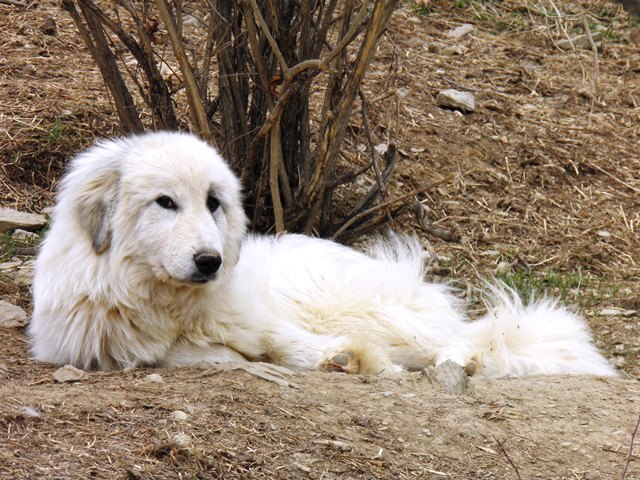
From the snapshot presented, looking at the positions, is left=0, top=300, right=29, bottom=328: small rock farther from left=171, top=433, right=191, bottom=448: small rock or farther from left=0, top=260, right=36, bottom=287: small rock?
left=171, top=433, right=191, bottom=448: small rock

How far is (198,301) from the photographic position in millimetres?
4793

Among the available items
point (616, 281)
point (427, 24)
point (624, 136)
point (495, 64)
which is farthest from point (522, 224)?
point (427, 24)

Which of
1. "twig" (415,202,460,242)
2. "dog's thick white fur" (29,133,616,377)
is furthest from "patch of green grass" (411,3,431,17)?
"dog's thick white fur" (29,133,616,377)

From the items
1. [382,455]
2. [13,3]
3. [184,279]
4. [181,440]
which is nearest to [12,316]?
[184,279]

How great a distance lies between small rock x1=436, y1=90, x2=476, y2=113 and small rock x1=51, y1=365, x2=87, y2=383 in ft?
18.7

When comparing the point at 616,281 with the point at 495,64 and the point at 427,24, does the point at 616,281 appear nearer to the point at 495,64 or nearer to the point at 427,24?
the point at 495,64

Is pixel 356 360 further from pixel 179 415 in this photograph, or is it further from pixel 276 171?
pixel 276 171

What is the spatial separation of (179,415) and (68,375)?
89 centimetres

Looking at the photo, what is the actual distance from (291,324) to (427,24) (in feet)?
20.9

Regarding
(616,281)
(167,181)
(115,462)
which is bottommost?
(616,281)

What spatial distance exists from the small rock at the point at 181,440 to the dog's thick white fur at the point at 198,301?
1026mm

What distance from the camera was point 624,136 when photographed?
9.38m

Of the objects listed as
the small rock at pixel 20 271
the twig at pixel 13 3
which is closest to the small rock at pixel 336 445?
the small rock at pixel 20 271

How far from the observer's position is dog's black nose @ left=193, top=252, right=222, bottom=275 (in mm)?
4363
